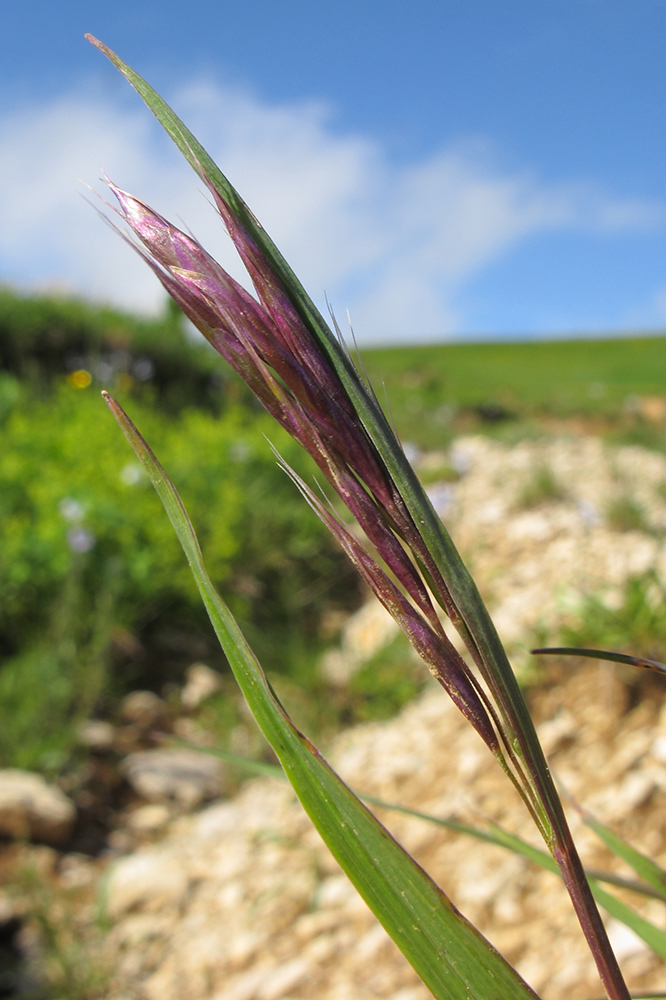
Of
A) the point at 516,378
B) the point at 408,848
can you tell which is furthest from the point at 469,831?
the point at 516,378

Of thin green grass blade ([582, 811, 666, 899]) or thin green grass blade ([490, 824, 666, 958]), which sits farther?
thin green grass blade ([582, 811, 666, 899])

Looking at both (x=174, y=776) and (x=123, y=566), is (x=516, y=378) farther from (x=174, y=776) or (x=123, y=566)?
(x=174, y=776)

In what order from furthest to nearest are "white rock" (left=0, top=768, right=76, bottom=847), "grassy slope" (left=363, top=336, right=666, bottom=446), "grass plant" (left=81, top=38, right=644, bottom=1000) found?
"grassy slope" (left=363, top=336, right=666, bottom=446), "white rock" (left=0, top=768, right=76, bottom=847), "grass plant" (left=81, top=38, right=644, bottom=1000)

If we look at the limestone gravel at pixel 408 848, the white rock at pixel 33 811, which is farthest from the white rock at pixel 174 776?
the white rock at pixel 33 811

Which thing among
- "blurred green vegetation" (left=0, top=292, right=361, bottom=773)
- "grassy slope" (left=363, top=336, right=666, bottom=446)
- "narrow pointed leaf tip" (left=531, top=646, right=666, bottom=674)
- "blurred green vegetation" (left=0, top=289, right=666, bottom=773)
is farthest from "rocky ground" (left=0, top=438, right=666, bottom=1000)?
"grassy slope" (left=363, top=336, right=666, bottom=446)

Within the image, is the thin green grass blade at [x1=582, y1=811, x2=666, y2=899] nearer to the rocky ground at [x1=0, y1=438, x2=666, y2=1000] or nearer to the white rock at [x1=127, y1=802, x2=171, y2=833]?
the rocky ground at [x1=0, y1=438, x2=666, y2=1000]

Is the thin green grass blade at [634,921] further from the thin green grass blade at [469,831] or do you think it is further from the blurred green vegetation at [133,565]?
the blurred green vegetation at [133,565]

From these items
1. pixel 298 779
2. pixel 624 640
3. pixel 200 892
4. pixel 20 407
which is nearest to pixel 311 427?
pixel 298 779
